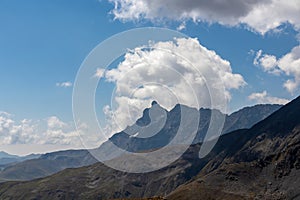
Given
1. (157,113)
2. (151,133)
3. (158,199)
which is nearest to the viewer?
(151,133)

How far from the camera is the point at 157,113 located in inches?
5384

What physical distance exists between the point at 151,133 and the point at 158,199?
64072 mm

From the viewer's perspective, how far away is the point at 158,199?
15638cm

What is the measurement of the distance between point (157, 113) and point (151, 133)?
3688 centimetres

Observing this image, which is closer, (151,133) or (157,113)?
(151,133)

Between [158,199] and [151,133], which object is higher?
[151,133]

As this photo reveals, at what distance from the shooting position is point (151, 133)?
3942 inches

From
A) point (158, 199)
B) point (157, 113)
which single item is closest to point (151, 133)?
point (157, 113)

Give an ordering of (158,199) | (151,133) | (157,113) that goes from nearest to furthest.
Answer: (151,133), (157,113), (158,199)

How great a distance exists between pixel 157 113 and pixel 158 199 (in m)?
39.5

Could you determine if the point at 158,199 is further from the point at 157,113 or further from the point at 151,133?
the point at 151,133

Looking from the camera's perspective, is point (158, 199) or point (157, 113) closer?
point (157, 113)

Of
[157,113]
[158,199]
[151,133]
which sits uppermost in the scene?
[157,113]
